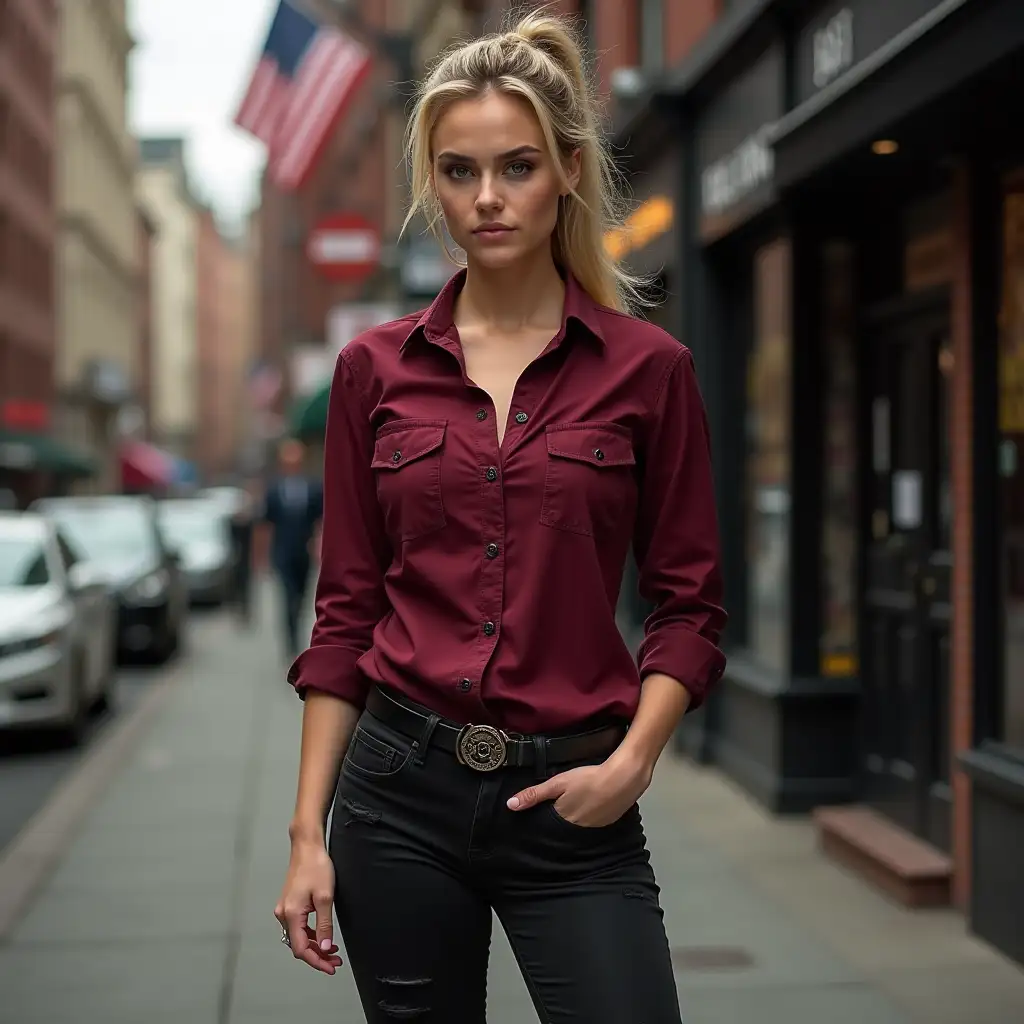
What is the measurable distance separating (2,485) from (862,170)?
41.5m

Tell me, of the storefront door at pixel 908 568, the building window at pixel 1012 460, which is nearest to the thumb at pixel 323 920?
the building window at pixel 1012 460

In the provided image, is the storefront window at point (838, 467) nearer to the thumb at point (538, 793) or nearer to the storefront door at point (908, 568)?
the storefront door at point (908, 568)

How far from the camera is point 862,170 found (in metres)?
7.10

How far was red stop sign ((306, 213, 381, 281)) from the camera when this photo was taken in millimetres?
20891

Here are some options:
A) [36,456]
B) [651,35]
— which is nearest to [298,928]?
[651,35]

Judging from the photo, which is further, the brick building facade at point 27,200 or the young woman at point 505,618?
the brick building facade at point 27,200

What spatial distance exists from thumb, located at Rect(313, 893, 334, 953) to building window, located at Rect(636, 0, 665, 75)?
10306mm

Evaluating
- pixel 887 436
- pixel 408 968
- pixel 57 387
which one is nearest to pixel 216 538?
pixel 887 436

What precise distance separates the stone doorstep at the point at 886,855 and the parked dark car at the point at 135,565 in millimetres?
10775

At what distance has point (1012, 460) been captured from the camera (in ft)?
20.2

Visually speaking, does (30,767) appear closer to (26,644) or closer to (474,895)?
(26,644)

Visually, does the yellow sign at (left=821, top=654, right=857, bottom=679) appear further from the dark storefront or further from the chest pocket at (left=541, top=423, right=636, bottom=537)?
the chest pocket at (left=541, top=423, right=636, bottom=537)

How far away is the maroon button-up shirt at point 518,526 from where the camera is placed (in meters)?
2.36

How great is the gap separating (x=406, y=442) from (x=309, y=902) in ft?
2.07
